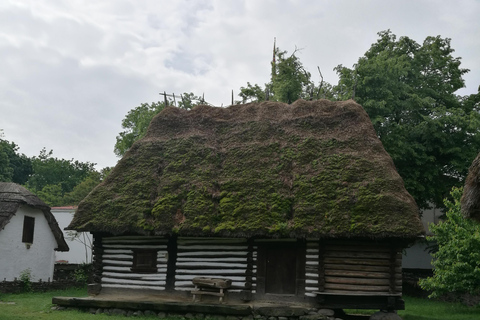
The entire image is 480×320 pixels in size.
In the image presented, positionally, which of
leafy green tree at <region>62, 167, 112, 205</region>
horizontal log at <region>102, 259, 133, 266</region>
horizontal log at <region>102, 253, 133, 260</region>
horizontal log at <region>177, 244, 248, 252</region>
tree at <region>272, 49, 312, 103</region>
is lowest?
horizontal log at <region>102, 259, 133, 266</region>

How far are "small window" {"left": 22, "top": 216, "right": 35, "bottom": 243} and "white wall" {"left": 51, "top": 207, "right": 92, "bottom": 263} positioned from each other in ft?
23.8

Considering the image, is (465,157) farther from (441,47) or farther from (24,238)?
(24,238)

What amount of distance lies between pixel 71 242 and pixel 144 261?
19747 mm

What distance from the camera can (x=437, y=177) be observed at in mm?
24703

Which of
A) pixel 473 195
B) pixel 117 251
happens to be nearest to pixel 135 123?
pixel 117 251

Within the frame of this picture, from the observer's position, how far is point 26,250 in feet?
79.9

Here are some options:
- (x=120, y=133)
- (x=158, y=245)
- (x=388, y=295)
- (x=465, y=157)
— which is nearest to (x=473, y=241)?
(x=388, y=295)

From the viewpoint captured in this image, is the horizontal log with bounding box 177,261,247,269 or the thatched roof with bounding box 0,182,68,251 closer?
the horizontal log with bounding box 177,261,247,269

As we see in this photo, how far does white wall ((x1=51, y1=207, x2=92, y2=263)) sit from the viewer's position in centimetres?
3325

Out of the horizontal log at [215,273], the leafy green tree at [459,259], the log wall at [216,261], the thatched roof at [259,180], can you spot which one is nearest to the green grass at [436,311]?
the leafy green tree at [459,259]

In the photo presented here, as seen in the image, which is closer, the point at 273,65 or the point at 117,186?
the point at 117,186

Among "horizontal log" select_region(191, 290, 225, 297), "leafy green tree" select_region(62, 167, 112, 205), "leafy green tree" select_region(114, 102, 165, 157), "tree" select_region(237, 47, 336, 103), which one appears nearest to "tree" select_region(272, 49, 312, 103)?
"tree" select_region(237, 47, 336, 103)

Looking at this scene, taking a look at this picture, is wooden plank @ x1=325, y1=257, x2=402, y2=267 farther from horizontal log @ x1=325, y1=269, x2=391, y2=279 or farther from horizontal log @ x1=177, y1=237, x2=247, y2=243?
horizontal log @ x1=177, y1=237, x2=247, y2=243

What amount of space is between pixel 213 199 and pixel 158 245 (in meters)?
2.58
